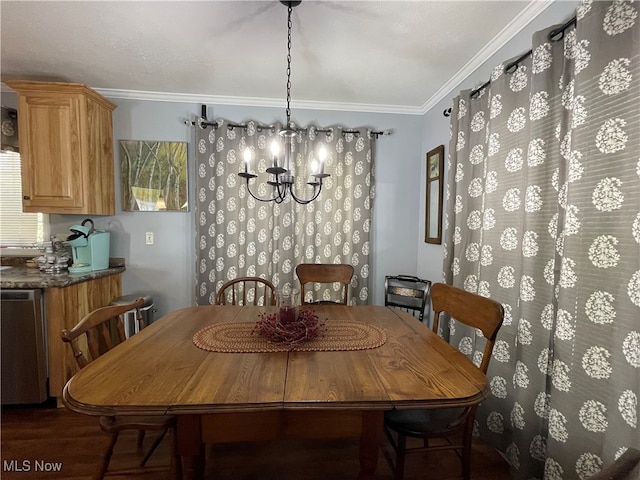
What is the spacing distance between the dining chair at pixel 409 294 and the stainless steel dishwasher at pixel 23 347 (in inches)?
104

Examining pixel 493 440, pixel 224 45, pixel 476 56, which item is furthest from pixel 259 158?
pixel 493 440

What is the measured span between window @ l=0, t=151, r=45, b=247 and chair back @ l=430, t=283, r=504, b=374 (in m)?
3.34

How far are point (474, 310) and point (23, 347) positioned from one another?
288 cm

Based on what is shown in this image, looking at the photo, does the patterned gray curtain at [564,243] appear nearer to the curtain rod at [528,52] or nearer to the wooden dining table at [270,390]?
the curtain rod at [528,52]

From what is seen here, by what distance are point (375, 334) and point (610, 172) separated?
3.73 feet

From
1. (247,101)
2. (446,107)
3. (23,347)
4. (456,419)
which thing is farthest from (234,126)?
(456,419)

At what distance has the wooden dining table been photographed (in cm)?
89

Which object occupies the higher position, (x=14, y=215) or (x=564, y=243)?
(x=14, y=215)

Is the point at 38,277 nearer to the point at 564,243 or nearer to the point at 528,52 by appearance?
the point at 564,243

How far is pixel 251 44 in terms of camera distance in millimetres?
1895

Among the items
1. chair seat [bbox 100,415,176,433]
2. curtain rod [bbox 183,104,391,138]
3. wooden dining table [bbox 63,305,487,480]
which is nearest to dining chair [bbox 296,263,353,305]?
wooden dining table [bbox 63,305,487,480]

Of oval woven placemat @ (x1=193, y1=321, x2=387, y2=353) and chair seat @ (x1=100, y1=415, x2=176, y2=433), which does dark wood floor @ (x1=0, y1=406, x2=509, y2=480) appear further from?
oval woven placemat @ (x1=193, y1=321, x2=387, y2=353)

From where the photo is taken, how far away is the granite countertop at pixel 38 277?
199 cm

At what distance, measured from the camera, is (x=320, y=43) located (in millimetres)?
1856
